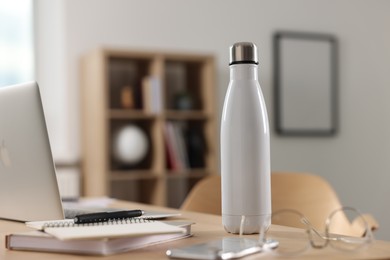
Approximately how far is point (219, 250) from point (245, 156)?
0.24 m

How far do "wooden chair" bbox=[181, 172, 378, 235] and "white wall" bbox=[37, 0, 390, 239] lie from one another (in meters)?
2.27

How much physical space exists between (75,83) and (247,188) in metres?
3.19

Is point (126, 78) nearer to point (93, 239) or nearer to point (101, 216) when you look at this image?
point (101, 216)

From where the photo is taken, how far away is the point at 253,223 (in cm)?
104

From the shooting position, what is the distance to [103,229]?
917mm

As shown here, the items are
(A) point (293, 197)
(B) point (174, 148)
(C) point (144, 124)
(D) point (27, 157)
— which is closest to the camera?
(D) point (27, 157)

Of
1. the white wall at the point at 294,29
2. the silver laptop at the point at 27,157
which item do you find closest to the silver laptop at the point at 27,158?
the silver laptop at the point at 27,157

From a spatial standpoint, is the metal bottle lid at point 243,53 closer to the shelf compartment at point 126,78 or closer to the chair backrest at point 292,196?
the chair backrest at point 292,196

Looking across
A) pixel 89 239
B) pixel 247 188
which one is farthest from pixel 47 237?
pixel 247 188

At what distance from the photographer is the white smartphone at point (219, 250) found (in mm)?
795

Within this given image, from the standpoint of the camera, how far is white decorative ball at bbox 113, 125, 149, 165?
3971 millimetres

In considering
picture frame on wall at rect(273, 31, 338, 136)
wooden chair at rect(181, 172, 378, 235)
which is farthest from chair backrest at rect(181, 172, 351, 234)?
picture frame on wall at rect(273, 31, 338, 136)

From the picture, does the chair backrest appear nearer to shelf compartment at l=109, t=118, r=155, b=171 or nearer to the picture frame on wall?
shelf compartment at l=109, t=118, r=155, b=171

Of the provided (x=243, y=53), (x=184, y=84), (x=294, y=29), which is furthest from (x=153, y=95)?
(x=243, y=53)
